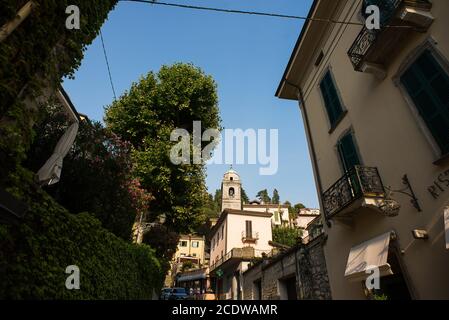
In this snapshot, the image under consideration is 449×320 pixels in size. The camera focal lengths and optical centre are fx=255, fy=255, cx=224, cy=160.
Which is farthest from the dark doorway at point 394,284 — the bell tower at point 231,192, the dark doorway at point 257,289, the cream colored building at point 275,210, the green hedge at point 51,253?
the cream colored building at point 275,210

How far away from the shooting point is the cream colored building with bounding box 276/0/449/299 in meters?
5.40

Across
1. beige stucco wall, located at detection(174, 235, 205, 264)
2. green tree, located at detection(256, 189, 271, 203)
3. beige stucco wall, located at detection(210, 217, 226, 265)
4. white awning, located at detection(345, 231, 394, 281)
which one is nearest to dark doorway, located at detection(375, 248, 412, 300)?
white awning, located at detection(345, 231, 394, 281)

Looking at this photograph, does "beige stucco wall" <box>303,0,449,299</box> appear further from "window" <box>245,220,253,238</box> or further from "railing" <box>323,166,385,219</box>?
"window" <box>245,220,253,238</box>

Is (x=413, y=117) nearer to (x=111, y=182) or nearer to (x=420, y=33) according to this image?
(x=420, y=33)

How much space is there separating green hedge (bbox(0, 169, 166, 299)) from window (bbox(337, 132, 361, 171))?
306 inches

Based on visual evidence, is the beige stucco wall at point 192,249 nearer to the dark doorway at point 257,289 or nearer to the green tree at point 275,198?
the green tree at point 275,198

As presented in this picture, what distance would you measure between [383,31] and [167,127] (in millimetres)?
12074

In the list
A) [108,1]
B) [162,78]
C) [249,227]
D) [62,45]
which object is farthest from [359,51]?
[249,227]

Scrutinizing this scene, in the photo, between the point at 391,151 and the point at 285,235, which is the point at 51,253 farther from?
the point at 285,235

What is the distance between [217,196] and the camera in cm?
8512

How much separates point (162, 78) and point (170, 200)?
27.6 ft

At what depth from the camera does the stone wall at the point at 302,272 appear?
974cm
